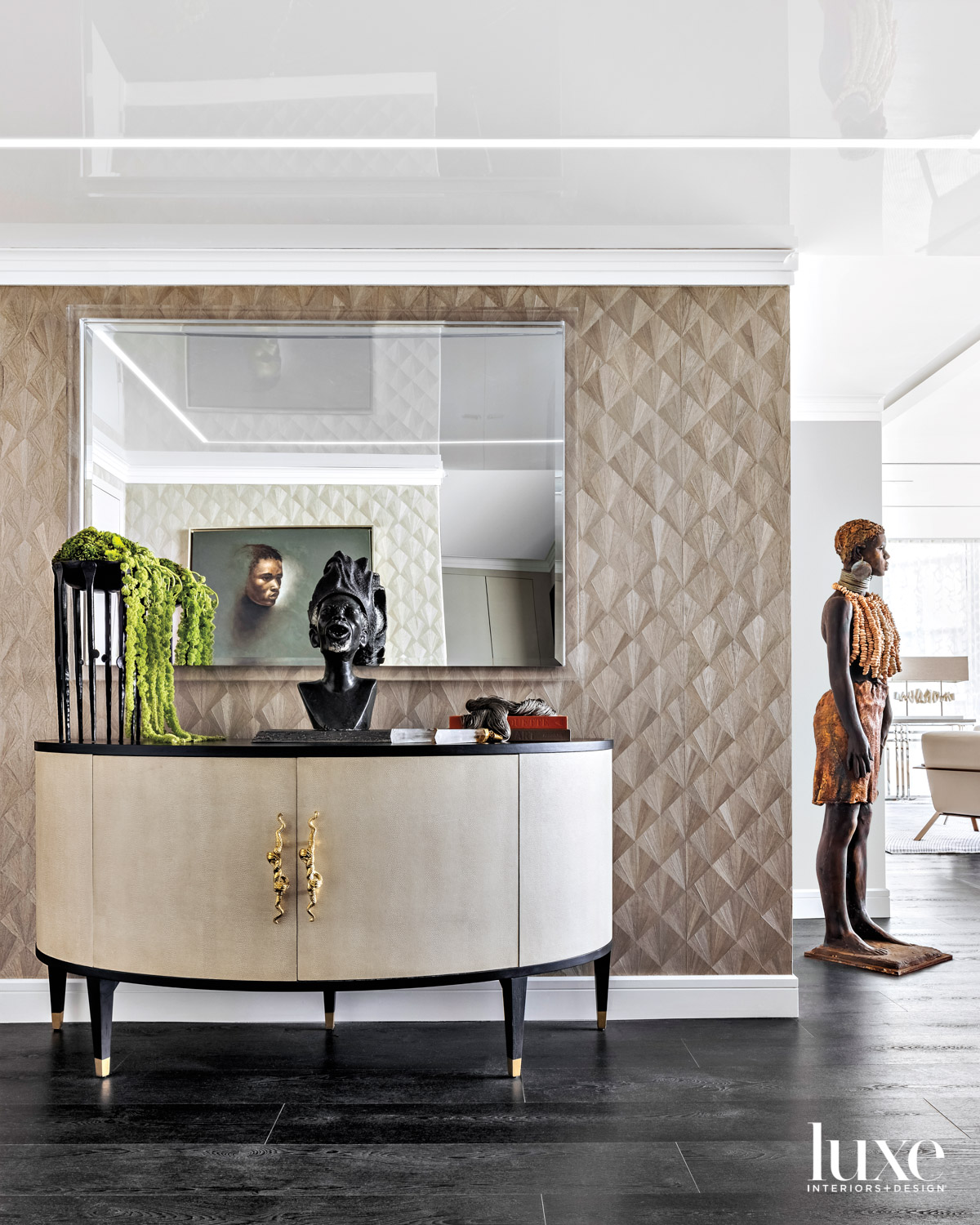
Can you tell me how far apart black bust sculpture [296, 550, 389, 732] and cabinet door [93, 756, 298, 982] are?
17.1 inches

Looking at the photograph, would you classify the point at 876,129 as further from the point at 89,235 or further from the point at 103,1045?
the point at 103,1045

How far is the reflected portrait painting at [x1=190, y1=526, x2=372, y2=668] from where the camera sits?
9.78 feet

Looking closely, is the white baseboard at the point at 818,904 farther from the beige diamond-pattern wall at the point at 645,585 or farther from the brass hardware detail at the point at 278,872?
the brass hardware detail at the point at 278,872

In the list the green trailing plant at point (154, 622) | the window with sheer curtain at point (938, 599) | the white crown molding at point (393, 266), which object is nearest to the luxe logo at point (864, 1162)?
the green trailing plant at point (154, 622)

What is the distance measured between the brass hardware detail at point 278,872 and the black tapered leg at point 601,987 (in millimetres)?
901

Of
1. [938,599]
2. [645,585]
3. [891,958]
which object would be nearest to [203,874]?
[645,585]

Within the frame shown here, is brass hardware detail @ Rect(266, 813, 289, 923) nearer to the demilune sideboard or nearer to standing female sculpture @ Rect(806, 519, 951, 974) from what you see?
the demilune sideboard

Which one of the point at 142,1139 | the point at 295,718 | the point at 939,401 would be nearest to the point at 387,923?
the point at 142,1139

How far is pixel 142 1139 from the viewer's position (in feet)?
6.87

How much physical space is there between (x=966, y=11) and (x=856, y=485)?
9.02ft

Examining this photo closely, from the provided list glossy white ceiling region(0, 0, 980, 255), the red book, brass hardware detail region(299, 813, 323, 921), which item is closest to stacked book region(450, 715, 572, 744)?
the red book

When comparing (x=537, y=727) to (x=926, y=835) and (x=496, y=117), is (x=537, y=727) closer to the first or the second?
(x=496, y=117)

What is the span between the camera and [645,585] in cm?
302

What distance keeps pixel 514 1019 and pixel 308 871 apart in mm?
628
